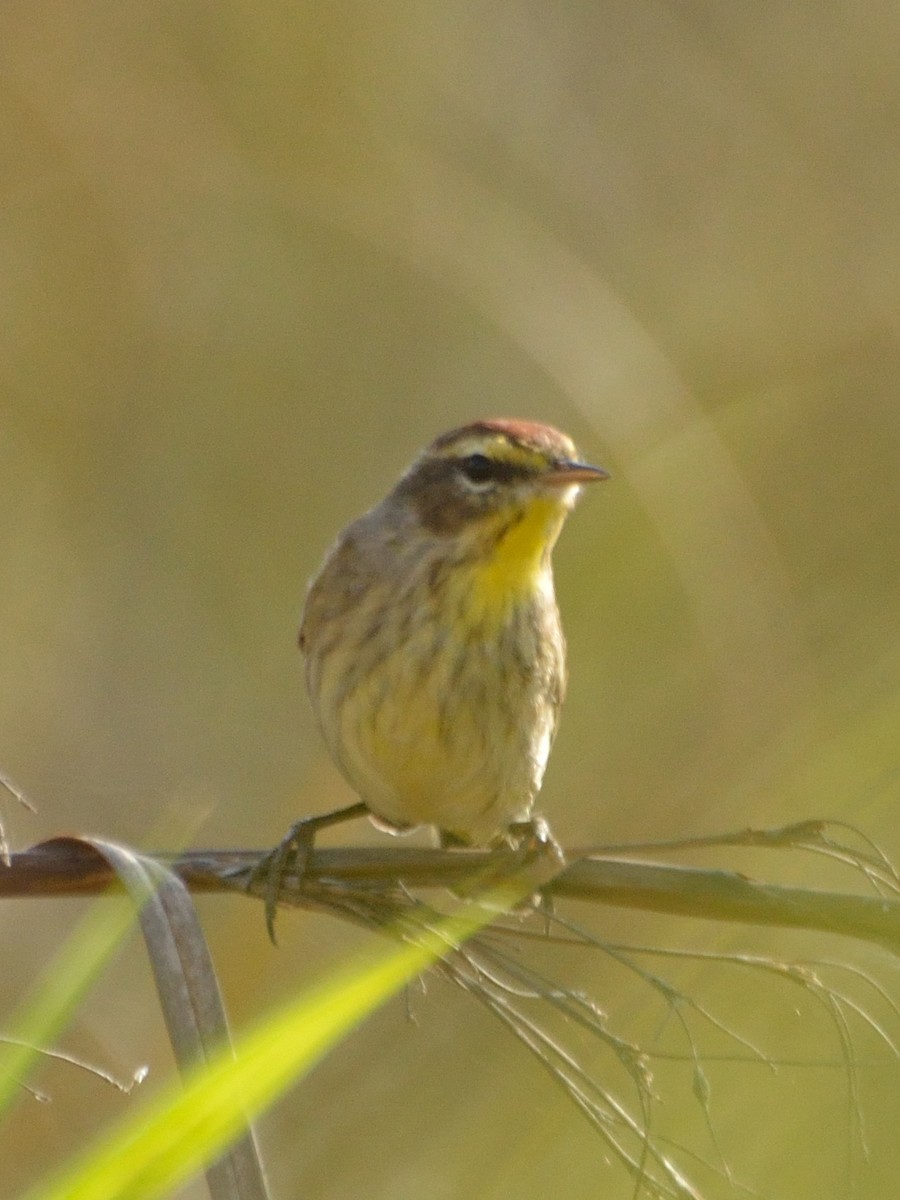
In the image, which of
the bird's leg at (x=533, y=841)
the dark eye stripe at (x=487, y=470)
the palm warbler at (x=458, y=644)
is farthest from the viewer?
the dark eye stripe at (x=487, y=470)

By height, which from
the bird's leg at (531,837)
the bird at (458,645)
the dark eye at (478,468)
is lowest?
the bird's leg at (531,837)

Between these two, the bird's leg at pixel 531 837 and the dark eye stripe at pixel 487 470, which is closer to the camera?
the bird's leg at pixel 531 837

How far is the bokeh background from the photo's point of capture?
4.68 meters

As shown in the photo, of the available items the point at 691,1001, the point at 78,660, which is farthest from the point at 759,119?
the point at 691,1001

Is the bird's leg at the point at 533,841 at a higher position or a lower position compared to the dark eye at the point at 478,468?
lower

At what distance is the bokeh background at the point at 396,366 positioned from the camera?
15.3ft

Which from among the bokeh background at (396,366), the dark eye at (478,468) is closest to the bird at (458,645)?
the dark eye at (478,468)

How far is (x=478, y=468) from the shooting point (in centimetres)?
357

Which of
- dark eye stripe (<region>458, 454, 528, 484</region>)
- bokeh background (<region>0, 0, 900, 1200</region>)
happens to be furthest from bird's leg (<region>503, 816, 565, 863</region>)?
bokeh background (<region>0, 0, 900, 1200</region>)

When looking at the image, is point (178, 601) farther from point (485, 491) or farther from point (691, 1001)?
point (691, 1001)

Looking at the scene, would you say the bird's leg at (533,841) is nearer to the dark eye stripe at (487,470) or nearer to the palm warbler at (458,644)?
the palm warbler at (458,644)

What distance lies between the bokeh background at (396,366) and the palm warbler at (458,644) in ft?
3.24

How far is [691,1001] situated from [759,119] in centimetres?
422

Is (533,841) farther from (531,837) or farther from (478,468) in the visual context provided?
(478,468)
